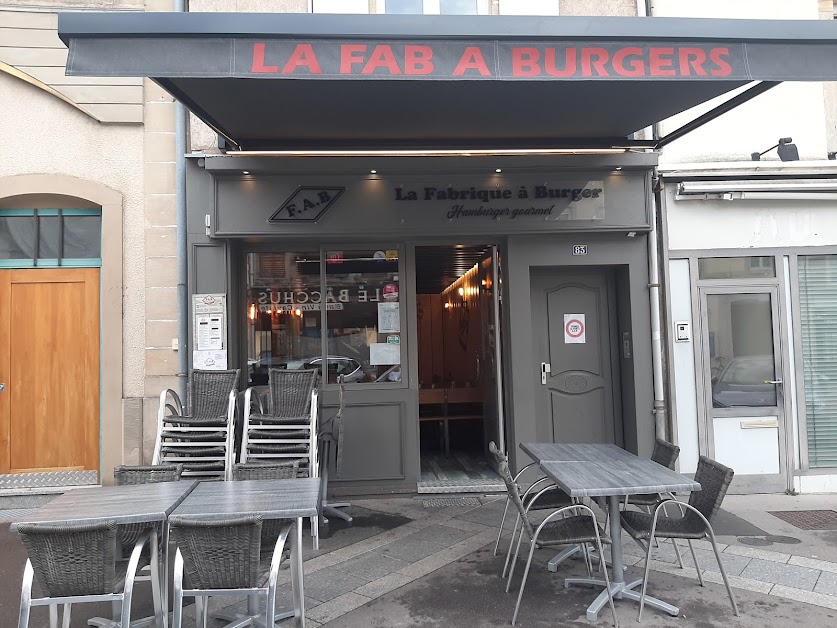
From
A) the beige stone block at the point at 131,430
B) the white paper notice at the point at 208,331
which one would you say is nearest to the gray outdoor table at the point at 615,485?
the white paper notice at the point at 208,331

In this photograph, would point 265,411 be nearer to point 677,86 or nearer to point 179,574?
point 179,574

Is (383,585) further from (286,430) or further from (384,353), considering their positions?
(384,353)

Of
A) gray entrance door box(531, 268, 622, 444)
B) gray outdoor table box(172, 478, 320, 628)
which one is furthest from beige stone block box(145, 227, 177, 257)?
gray entrance door box(531, 268, 622, 444)

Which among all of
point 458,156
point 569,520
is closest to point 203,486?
point 569,520

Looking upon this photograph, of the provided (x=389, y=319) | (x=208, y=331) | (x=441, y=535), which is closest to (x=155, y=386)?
(x=208, y=331)

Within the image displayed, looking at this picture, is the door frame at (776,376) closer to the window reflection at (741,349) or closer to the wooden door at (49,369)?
the window reflection at (741,349)

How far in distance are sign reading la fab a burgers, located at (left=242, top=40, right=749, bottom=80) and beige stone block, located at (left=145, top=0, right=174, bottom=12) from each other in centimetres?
342

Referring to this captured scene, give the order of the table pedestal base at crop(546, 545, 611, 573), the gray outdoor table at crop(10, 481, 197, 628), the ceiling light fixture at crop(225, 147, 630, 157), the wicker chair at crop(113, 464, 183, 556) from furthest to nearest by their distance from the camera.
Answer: the ceiling light fixture at crop(225, 147, 630, 157), the table pedestal base at crop(546, 545, 611, 573), the wicker chair at crop(113, 464, 183, 556), the gray outdoor table at crop(10, 481, 197, 628)

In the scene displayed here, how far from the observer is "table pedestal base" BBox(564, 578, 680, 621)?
151 inches

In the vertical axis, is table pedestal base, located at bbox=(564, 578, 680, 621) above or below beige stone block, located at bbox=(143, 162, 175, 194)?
below

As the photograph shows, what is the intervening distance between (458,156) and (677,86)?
2265 millimetres

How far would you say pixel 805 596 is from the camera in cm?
412

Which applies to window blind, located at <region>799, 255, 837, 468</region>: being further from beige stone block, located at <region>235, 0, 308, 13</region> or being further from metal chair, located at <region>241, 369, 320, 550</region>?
beige stone block, located at <region>235, 0, 308, 13</region>

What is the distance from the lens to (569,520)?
13.9 feet
